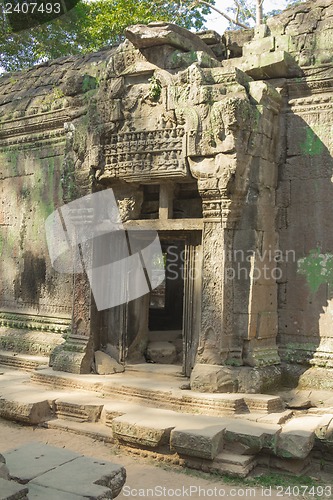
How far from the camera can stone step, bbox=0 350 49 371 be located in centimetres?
815

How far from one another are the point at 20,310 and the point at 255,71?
548 centimetres

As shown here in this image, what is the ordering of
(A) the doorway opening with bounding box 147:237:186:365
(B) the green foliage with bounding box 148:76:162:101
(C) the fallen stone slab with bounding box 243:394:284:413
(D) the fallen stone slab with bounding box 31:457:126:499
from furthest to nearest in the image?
(A) the doorway opening with bounding box 147:237:186:365
(B) the green foliage with bounding box 148:76:162:101
(C) the fallen stone slab with bounding box 243:394:284:413
(D) the fallen stone slab with bounding box 31:457:126:499

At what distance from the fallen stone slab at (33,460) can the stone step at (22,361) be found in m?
3.74

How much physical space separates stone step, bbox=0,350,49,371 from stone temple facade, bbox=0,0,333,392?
2.68 feet

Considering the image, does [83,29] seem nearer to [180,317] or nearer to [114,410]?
[180,317]

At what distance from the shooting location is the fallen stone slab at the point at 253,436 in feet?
16.2

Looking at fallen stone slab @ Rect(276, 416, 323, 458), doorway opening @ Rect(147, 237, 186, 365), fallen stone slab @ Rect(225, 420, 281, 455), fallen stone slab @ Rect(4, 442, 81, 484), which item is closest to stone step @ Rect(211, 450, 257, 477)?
fallen stone slab @ Rect(225, 420, 281, 455)

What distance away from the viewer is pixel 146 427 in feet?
17.1

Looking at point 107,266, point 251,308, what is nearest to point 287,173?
point 251,308

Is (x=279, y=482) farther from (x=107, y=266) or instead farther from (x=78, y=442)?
(x=107, y=266)

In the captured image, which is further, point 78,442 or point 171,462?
point 78,442

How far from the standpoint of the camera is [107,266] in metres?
7.59

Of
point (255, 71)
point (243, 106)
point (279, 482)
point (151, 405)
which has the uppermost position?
point (255, 71)

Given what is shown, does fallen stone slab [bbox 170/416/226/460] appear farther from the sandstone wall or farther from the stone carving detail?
the sandstone wall
